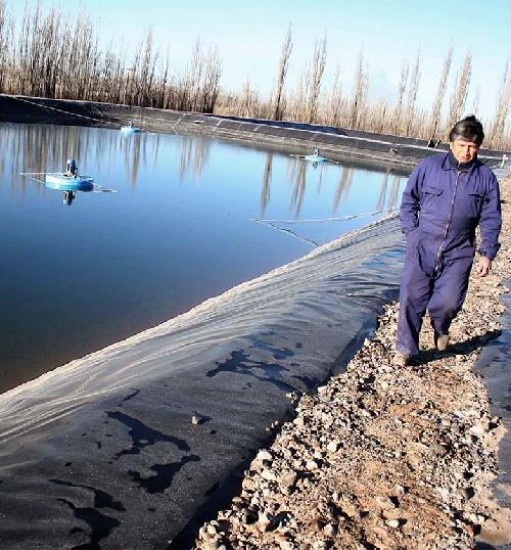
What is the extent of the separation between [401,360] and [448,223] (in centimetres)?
78

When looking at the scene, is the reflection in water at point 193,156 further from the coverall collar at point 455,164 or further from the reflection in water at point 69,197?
the coverall collar at point 455,164

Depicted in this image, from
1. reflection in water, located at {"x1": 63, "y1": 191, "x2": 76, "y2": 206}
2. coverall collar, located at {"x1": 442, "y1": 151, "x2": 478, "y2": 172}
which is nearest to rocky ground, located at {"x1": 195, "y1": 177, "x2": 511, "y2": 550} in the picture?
coverall collar, located at {"x1": 442, "y1": 151, "x2": 478, "y2": 172}

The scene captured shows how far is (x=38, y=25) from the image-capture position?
71.8 feet

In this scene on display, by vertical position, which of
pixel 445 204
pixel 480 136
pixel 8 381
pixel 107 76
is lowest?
pixel 8 381

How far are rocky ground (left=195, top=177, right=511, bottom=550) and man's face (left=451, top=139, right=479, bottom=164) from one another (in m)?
1.10

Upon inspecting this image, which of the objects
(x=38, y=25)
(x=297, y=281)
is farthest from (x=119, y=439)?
(x=38, y=25)

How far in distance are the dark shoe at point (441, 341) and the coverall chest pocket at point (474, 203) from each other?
769 mm

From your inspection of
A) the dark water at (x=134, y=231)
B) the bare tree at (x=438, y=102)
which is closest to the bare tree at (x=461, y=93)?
the bare tree at (x=438, y=102)

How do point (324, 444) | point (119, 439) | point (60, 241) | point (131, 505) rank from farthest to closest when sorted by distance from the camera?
1. point (60, 241)
2. point (324, 444)
3. point (119, 439)
4. point (131, 505)

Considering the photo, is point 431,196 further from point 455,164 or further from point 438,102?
point 438,102

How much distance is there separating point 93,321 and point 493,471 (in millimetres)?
3633

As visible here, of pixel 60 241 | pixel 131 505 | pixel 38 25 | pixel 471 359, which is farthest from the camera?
pixel 38 25

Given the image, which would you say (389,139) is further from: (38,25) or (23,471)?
(23,471)

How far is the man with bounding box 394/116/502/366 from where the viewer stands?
9.37ft
